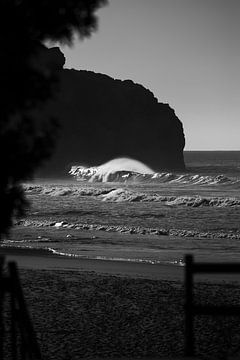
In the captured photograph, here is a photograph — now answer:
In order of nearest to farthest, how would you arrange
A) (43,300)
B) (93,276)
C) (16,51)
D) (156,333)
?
1. (16,51)
2. (156,333)
3. (43,300)
4. (93,276)

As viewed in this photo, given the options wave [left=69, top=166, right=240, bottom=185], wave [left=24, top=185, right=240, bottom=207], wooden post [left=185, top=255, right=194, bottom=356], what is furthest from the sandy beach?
wave [left=69, top=166, right=240, bottom=185]

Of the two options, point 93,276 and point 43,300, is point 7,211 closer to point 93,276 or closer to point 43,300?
point 43,300

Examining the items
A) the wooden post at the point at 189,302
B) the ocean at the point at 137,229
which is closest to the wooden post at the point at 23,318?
the wooden post at the point at 189,302

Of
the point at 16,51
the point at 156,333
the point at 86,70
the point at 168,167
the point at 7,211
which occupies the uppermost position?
the point at 86,70

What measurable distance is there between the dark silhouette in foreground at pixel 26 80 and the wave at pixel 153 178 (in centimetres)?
7573

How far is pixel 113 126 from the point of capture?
152 m

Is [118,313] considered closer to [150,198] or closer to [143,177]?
[150,198]

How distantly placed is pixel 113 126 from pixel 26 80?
14872 centimetres

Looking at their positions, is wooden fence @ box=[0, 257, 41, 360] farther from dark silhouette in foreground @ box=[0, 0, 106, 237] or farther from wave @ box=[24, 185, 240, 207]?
wave @ box=[24, 185, 240, 207]

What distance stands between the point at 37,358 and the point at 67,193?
5410 cm

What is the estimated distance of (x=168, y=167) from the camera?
14262cm

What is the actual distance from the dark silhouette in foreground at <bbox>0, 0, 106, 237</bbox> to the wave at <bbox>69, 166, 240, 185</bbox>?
75.7 m

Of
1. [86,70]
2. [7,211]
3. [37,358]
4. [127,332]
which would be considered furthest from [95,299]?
[86,70]

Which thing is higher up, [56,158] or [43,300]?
[56,158]
